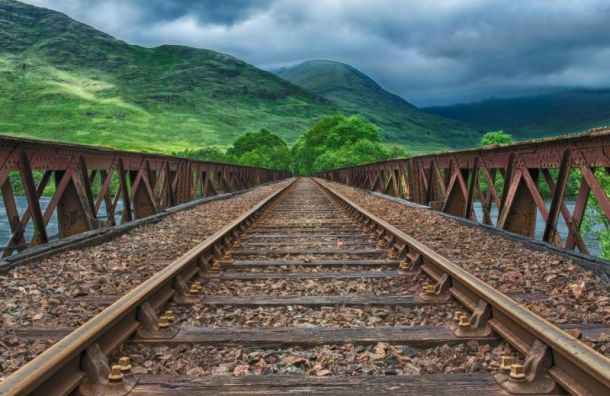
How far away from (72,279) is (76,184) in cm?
348

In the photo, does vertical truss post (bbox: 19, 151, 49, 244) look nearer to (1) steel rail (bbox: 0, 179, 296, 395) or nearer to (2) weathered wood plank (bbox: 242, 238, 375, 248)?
(2) weathered wood plank (bbox: 242, 238, 375, 248)

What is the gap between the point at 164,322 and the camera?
390 cm

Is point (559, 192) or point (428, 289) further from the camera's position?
point (559, 192)

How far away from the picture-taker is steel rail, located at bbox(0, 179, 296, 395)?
248 centimetres

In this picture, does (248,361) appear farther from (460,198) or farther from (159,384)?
(460,198)

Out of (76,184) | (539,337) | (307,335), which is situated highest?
(76,184)

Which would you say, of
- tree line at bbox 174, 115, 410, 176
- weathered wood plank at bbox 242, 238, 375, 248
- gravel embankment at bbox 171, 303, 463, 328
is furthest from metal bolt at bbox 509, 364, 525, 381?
tree line at bbox 174, 115, 410, 176

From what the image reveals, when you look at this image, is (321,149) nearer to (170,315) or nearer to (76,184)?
(76,184)

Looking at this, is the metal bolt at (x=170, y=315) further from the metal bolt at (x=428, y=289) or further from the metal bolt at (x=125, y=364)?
the metal bolt at (x=428, y=289)

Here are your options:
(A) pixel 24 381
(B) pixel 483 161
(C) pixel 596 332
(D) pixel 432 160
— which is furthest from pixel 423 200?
(A) pixel 24 381

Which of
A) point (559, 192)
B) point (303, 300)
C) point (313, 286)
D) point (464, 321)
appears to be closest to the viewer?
point (464, 321)

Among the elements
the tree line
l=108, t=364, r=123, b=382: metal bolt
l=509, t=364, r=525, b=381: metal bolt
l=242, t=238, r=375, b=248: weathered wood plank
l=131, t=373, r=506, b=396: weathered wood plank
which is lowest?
l=242, t=238, r=375, b=248: weathered wood plank

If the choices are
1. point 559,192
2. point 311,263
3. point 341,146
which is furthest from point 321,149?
point 311,263

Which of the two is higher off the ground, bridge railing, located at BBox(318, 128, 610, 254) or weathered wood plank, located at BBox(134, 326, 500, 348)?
bridge railing, located at BBox(318, 128, 610, 254)
